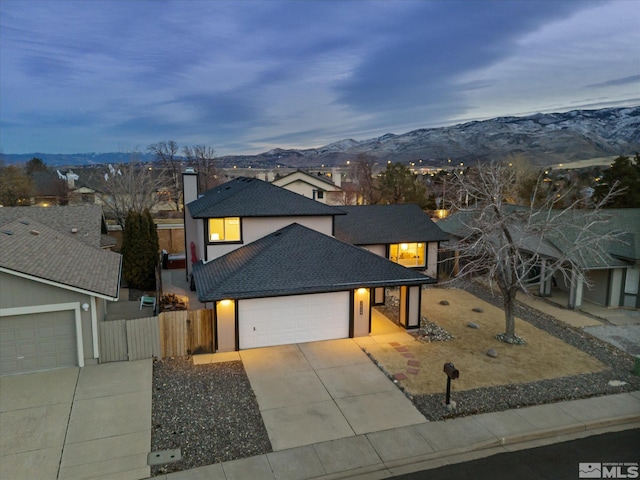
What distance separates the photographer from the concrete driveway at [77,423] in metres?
8.73

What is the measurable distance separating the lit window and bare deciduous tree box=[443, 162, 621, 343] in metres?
2.63

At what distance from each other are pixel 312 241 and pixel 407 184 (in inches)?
989

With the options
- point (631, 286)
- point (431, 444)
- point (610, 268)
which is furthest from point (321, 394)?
point (631, 286)

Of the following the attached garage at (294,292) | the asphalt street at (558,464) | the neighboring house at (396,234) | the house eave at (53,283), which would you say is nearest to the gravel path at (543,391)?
the asphalt street at (558,464)

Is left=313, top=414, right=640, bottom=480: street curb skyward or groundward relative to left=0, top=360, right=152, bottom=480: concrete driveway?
groundward

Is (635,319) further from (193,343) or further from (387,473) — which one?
(193,343)

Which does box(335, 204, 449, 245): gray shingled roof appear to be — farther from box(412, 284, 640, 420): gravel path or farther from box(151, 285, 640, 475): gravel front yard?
box(151, 285, 640, 475): gravel front yard

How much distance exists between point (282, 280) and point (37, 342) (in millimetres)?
7903

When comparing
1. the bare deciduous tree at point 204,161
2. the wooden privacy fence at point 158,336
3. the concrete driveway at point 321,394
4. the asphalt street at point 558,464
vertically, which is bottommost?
the asphalt street at point 558,464

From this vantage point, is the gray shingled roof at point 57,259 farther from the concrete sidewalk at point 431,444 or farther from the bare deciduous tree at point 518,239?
the bare deciduous tree at point 518,239

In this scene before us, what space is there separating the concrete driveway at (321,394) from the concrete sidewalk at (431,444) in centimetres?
41

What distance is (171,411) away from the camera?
10891mm

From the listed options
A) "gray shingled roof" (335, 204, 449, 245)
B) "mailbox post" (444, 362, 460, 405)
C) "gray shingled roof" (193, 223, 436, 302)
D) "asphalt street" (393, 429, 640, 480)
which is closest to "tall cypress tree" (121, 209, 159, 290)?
"gray shingled roof" (193, 223, 436, 302)

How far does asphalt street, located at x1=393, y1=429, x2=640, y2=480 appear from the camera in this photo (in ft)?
28.8
